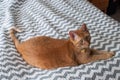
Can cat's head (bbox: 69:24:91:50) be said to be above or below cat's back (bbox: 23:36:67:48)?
above

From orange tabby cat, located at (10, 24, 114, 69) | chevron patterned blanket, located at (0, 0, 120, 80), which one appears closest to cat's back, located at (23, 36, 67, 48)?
orange tabby cat, located at (10, 24, 114, 69)

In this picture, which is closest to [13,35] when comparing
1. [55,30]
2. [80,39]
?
[55,30]

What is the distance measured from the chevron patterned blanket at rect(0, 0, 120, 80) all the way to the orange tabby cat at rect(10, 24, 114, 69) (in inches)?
1.9

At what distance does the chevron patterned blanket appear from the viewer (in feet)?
3.47

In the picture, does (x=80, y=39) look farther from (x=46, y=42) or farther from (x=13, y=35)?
(x=13, y=35)

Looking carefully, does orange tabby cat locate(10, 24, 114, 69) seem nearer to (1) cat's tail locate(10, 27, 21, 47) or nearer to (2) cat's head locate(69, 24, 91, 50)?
(2) cat's head locate(69, 24, 91, 50)

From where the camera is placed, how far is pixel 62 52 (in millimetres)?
1131

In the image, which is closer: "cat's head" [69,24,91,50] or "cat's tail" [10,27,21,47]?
"cat's head" [69,24,91,50]

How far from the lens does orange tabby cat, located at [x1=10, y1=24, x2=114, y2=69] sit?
42.9 inches

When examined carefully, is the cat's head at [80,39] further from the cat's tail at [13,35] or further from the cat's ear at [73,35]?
the cat's tail at [13,35]

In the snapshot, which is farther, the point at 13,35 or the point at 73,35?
the point at 13,35

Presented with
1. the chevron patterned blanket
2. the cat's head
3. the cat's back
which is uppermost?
the cat's head

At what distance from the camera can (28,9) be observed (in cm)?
191

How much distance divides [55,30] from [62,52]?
1.43 feet
